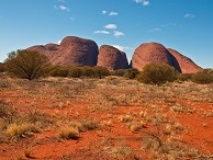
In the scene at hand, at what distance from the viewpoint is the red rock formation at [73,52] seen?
355ft

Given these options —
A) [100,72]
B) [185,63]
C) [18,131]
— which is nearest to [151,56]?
[185,63]

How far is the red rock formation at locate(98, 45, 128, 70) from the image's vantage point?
10850 cm

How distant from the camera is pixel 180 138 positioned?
996 cm

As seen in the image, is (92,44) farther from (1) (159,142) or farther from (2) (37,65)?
(1) (159,142)

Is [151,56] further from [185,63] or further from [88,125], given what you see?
[88,125]

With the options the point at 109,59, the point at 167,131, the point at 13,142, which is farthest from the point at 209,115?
the point at 109,59

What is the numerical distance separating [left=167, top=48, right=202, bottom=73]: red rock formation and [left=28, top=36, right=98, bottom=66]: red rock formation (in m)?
33.1

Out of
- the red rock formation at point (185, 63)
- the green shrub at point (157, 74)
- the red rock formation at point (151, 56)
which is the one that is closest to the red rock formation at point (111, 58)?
the red rock formation at point (151, 56)

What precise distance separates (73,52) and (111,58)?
47.6 ft

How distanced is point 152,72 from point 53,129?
21862mm

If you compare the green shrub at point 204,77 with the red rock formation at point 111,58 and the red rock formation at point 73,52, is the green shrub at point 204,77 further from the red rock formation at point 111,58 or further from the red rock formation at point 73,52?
the red rock formation at point 73,52

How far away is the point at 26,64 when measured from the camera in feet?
127

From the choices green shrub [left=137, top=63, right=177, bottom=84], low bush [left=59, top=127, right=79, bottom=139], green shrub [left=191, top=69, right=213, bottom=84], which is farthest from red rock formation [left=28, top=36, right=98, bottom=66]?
low bush [left=59, top=127, right=79, bottom=139]

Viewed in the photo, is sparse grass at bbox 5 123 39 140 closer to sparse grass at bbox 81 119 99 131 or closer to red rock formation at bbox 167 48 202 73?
sparse grass at bbox 81 119 99 131
